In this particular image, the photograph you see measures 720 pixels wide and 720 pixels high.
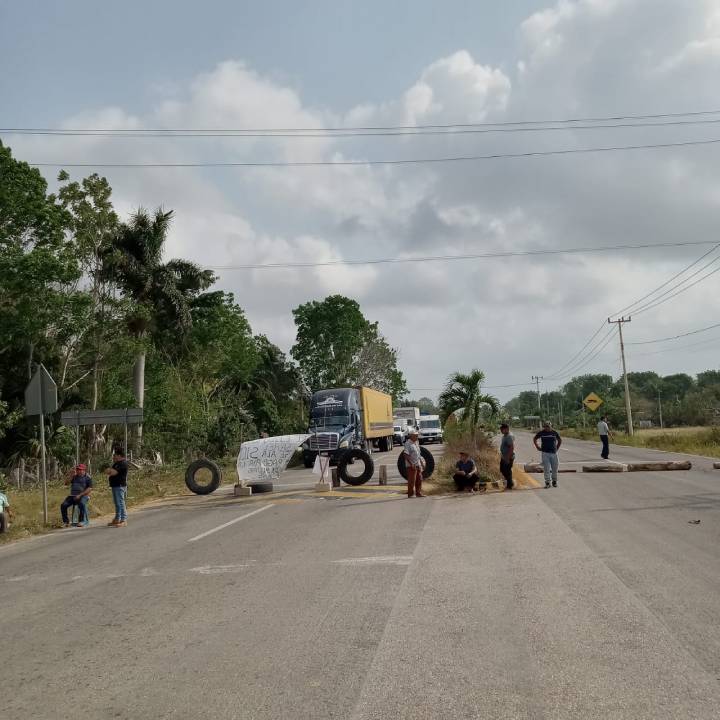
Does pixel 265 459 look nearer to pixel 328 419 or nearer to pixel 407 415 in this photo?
pixel 328 419

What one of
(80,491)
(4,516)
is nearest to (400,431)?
(80,491)

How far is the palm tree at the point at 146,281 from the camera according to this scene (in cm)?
3488

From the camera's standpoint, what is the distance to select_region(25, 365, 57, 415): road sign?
574 inches

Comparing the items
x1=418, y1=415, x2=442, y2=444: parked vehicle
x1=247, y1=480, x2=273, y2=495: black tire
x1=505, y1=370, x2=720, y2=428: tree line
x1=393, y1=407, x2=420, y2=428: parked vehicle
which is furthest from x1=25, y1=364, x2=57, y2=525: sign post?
x1=505, y1=370, x2=720, y2=428: tree line

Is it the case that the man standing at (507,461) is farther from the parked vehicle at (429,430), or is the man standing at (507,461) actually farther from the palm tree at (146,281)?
the parked vehicle at (429,430)

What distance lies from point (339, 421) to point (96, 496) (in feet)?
46.4

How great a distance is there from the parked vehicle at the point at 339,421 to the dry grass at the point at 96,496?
13.1 ft

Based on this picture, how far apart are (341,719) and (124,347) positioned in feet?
101

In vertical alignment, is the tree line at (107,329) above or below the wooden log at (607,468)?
above

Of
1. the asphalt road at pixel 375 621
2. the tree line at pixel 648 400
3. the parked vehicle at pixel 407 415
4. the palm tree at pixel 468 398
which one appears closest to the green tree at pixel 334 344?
the parked vehicle at pixel 407 415

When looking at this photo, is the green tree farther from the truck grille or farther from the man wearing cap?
the man wearing cap

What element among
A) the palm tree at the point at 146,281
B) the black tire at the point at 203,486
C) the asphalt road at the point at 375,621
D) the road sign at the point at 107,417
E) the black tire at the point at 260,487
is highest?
the palm tree at the point at 146,281

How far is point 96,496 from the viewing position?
2059cm

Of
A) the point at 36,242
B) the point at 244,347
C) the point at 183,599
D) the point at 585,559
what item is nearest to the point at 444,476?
the point at 585,559
